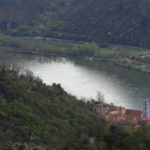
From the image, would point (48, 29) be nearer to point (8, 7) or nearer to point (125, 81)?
point (8, 7)

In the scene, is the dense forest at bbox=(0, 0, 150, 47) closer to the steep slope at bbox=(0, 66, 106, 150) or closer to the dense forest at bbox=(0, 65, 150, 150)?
the steep slope at bbox=(0, 66, 106, 150)

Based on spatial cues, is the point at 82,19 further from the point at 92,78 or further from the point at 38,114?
the point at 38,114

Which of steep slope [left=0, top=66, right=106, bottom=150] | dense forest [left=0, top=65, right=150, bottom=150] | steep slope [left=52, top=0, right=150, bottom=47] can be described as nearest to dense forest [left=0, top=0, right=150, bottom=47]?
steep slope [left=52, top=0, right=150, bottom=47]

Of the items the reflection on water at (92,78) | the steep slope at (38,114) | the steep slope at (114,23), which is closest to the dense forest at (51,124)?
the steep slope at (38,114)

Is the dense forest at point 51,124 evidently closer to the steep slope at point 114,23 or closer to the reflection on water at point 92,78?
the reflection on water at point 92,78

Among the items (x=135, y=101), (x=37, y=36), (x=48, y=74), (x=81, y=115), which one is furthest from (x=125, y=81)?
(x=37, y=36)

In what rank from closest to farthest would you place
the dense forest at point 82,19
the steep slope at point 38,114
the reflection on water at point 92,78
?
the steep slope at point 38,114 < the reflection on water at point 92,78 < the dense forest at point 82,19
